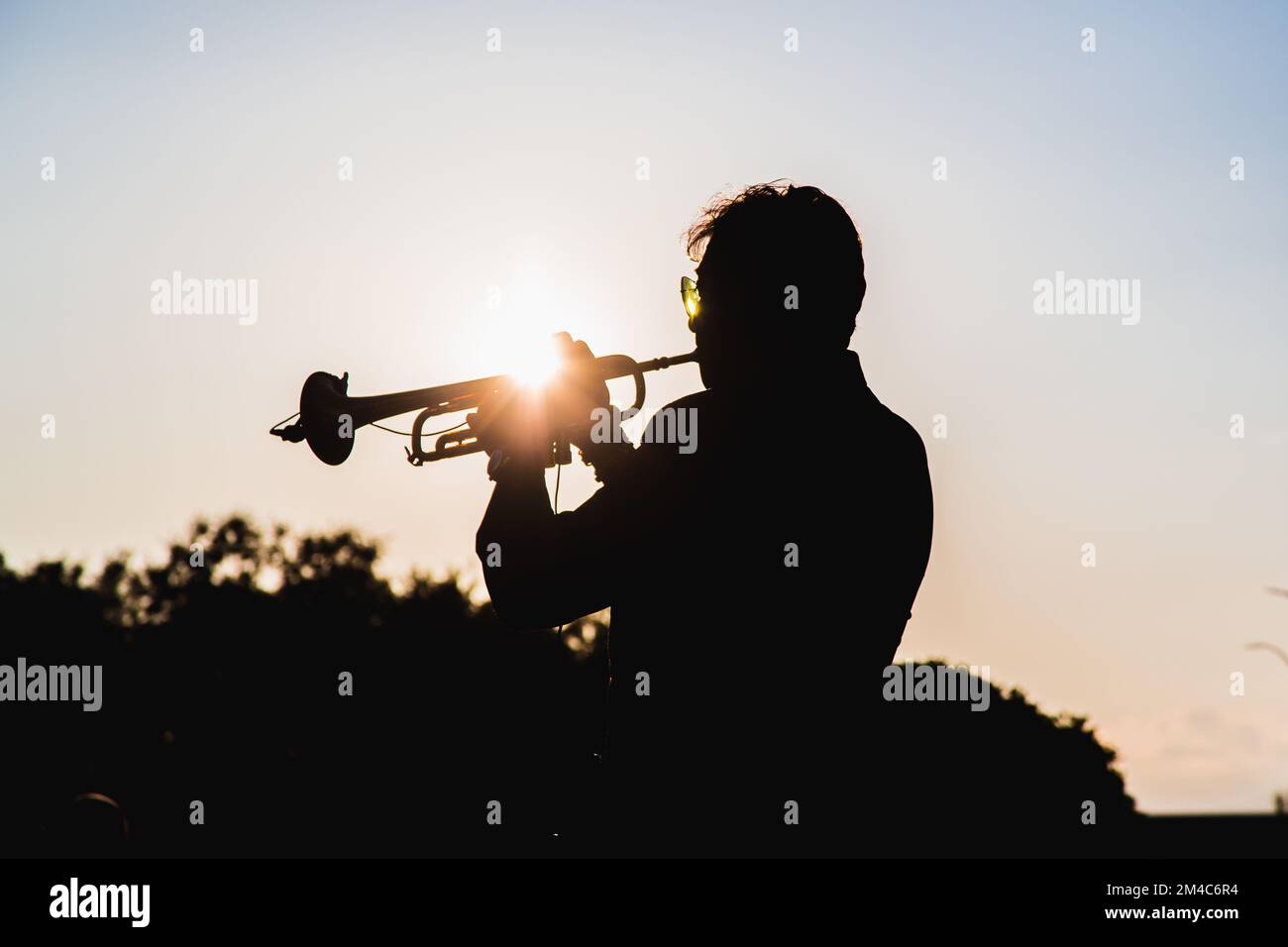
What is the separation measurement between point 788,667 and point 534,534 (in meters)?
0.75

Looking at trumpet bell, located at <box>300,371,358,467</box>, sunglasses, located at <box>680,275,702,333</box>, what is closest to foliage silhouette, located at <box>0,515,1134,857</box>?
trumpet bell, located at <box>300,371,358,467</box>

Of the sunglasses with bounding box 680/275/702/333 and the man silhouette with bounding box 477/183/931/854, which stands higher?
the sunglasses with bounding box 680/275/702/333

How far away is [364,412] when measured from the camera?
6.74 m

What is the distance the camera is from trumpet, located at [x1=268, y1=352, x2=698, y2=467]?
617 centimetres

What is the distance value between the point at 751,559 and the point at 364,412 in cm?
378

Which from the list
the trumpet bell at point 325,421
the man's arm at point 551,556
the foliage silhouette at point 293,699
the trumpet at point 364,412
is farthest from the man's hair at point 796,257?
the foliage silhouette at point 293,699

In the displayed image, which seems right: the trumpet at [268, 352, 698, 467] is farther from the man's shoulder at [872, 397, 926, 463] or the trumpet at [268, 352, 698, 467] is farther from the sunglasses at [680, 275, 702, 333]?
the man's shoulder at [872, 397, 926, 463]

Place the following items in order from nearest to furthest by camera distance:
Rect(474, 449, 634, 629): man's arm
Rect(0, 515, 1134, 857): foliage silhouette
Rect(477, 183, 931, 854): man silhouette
A: Rect(477, 183, 931, 854): man silhouette
Rect(474, 449, 634, 629): man's arm
Rect(0, 515, 1134, 857): foliage silhouette

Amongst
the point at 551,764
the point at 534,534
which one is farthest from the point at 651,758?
the point at 551,764

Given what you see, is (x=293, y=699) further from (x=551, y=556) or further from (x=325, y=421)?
(x=551, y=556)

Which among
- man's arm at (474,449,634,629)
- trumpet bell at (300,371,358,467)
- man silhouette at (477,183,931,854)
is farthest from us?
trumpet bell at (300,371,358,467)
